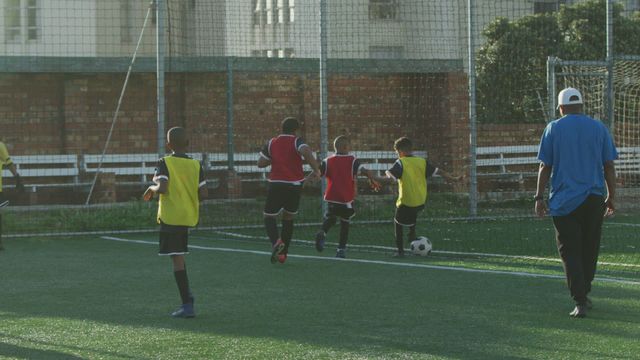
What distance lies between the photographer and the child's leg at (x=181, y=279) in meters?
9.22

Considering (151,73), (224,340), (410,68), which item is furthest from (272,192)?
(151,73)

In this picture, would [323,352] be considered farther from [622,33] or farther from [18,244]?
[622,33]

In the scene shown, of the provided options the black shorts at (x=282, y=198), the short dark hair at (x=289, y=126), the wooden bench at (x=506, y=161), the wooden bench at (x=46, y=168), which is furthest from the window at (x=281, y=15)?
the black shorts at (x=282, y=198)

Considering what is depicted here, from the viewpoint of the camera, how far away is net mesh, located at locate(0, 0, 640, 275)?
20000mm

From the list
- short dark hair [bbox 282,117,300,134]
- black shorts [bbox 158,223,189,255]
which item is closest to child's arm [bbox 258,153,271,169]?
short dark hair [bbox 282,117,300,134]

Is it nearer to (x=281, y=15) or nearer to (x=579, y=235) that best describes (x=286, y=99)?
(x=281, y=15)

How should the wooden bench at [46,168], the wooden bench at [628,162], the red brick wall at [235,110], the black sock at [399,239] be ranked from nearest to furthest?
1. the black sock at [399,239]
2. the red brick wall at [235,110]
3. the wooden bench at [46,168]
4. the wooden bench at [628,162]

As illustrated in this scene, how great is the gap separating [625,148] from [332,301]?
1387cm

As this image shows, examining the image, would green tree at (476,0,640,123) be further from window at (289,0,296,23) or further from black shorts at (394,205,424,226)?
black shorts at (394,205,424,226)

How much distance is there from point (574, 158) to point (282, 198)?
506 cm

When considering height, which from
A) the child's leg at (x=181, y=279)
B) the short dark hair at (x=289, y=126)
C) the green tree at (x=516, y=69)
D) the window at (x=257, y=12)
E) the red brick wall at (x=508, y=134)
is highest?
the window at (x=257, y=12)

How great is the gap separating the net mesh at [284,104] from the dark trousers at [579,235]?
9925 millimetres

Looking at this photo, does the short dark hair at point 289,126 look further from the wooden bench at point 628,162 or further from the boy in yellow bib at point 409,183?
the wooden bench at point 628,162

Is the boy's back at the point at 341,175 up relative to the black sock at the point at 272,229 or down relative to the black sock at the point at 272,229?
up
